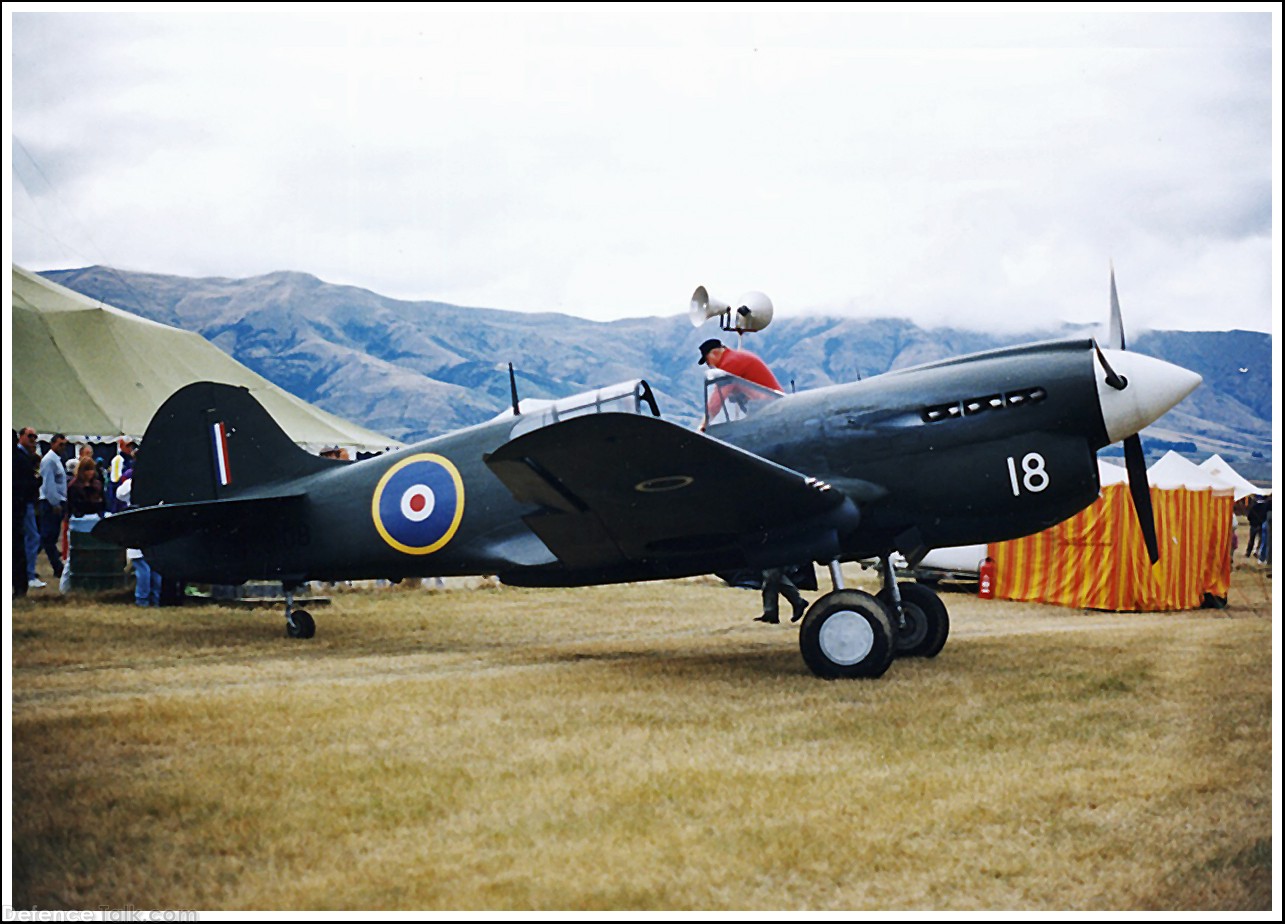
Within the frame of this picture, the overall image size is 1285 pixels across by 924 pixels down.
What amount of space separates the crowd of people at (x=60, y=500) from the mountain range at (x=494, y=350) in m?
0.73

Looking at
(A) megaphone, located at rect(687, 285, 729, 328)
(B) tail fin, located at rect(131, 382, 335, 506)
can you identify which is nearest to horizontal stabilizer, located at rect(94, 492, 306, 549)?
(B) tail fin, located at rect(131, 382, 335, 506)

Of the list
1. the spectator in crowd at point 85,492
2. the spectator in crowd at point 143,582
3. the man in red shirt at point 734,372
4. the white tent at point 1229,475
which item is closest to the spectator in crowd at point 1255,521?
the white tent at point 1229,475

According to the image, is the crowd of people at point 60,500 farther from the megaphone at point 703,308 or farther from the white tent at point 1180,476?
the white tent at point 1180,476

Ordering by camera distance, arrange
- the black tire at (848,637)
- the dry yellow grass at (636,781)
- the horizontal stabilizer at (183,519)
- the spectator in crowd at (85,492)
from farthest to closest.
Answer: the horizontal stabilizer at (183,519), the spectator in crowd at (85,492), the black tire at (848,637), the dry yellow grass at (636,781)

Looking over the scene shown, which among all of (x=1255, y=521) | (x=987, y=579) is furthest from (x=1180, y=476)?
(x=987, y=579)

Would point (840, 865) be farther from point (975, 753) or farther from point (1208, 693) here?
point (1208, 693)

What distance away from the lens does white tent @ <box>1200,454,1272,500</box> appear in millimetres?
4754

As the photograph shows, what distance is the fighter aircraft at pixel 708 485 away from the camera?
4.87m

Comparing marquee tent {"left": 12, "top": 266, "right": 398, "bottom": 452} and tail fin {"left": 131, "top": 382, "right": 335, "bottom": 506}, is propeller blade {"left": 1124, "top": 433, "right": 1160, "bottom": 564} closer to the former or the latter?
marquee tent {"left": 12, "top": 266, "right": 398, "bottom": 452}

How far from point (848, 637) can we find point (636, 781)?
2.18 m

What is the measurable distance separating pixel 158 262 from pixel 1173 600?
289 inches

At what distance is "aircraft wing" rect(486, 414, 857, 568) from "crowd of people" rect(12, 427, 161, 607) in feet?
5.89

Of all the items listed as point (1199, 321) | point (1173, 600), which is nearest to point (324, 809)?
point (1199, 321)

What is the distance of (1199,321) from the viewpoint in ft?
12.8
